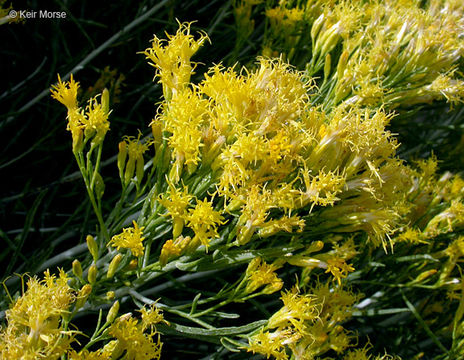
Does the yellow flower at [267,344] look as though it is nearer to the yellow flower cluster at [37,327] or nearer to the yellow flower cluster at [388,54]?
the yellow flower cluster at [37,327]

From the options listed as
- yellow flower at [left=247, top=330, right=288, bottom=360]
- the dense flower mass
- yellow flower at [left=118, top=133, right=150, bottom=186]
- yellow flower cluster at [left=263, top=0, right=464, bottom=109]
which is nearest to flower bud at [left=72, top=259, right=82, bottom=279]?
the dense flower mass

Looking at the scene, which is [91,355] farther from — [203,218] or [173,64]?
[173,64]

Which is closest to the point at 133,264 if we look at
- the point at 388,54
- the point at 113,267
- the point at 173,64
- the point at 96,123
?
the point at 113,267

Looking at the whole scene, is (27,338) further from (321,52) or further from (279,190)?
(321,52)

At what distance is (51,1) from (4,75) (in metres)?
0.34

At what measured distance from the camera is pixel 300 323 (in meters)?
1.02

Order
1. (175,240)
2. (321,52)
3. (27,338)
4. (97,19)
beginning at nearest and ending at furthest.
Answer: (27,338)
(175,240)
(321,52)
(97,19)

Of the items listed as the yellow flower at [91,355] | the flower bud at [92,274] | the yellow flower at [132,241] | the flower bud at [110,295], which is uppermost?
the yellow flower at [132,241]

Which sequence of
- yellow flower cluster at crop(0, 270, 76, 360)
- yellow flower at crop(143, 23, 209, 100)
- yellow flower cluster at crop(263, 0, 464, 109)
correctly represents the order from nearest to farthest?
yellow flower cluster at crop(0, 270, 76, 360)
yellow flower at crop(143, 23, 209, 100)
yellow flower cluster at crop(263, 0, 464, 109)

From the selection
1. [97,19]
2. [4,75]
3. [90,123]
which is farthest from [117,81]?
[90,123]

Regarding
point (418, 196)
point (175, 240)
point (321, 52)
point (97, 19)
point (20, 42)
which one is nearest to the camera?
point (175, 240)

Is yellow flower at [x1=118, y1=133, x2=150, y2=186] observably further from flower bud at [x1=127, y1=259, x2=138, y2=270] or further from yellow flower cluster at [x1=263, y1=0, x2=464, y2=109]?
yellow flower cluster at [x1=263, y1=0, x2=464, y2=109]

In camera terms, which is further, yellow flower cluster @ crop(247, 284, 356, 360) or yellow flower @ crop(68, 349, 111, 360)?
yellow flower cluster @ crop(247, 284, 356, 360)

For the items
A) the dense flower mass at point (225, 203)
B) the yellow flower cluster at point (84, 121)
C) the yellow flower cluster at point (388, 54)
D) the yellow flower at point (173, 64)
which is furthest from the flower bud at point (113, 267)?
the yellow flower cluster at point (388, 54)
